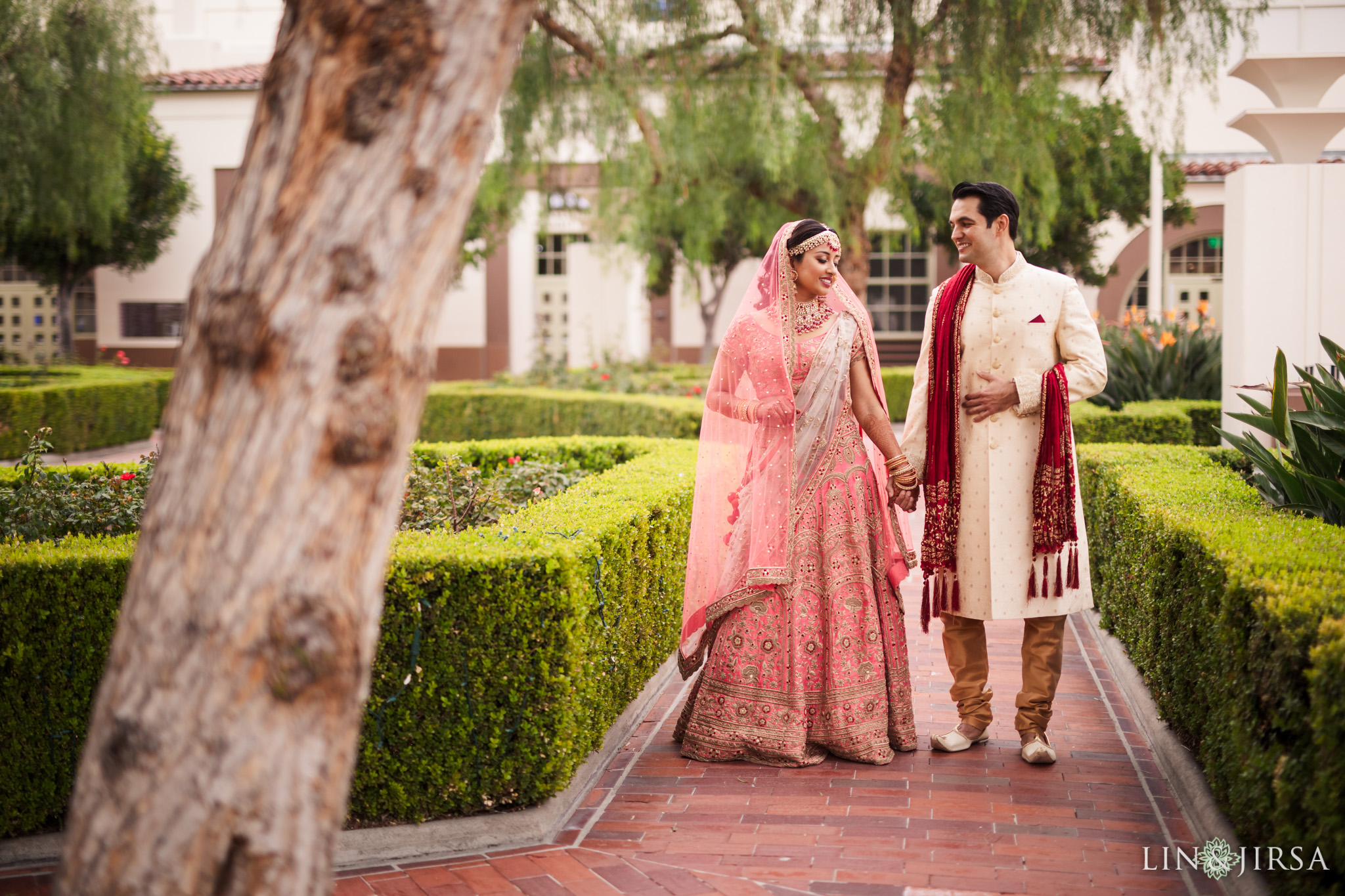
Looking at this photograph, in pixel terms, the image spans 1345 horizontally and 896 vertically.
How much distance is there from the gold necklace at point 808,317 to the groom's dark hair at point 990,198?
0.60 metres

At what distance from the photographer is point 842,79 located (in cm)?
1203

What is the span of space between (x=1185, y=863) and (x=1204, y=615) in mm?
720

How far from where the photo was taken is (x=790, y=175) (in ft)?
43.1

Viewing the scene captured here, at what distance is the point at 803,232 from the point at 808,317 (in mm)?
301

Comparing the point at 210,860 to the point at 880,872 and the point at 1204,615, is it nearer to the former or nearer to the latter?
the point at 880,872

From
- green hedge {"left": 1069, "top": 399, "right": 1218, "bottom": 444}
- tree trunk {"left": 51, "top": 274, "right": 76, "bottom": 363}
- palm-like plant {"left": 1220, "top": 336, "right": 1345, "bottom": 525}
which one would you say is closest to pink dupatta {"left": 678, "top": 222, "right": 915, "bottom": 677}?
palm-like plant {"left": 1220, "top": 336, "right": 1345, "bottom": 525}

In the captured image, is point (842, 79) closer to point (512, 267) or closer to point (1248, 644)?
point (1248, 644)

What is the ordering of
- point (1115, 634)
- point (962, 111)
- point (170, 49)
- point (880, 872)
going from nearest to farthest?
point (880, 872) < point (1115, 634) < point (962, 111) < point (170, 49)

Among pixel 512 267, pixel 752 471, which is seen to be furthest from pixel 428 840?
pixel 512 267

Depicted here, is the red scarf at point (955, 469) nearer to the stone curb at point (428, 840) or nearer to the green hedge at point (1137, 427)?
the stone curb at point (428, 840)

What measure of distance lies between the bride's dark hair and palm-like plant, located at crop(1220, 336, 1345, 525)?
184cm

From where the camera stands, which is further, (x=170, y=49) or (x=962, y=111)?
(x=170, y=49)

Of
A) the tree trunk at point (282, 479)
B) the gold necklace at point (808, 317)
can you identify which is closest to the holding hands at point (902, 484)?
the gold necklace at point (808, 317)

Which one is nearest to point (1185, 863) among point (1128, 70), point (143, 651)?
point (143, 651)
